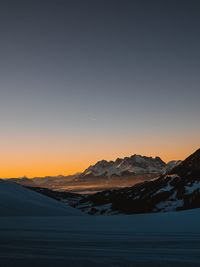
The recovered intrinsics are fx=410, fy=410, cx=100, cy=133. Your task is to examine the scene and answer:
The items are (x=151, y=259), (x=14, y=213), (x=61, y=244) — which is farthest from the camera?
(x=14, y=213)

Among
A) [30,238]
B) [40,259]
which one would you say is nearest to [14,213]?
[30,238]

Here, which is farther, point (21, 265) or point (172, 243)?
point (172, 243)

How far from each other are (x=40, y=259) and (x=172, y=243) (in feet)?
32.1

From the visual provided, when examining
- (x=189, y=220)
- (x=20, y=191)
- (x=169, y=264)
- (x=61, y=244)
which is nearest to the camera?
(x=169, y=264)

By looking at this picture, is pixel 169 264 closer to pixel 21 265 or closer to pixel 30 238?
pixel 21 265

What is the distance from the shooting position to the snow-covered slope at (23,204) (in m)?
53.5

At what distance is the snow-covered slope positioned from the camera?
175ft

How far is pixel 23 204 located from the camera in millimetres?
57188

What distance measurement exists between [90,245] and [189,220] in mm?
22140

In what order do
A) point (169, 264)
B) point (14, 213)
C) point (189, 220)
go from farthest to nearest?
point (14, 213) → point (189, 220) → point (169, 264)

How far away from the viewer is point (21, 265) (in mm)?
14117

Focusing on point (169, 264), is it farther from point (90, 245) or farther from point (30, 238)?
point (30, 238)

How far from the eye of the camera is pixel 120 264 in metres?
14.9

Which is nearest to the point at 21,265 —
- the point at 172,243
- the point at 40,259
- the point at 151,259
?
the point at 40,259
